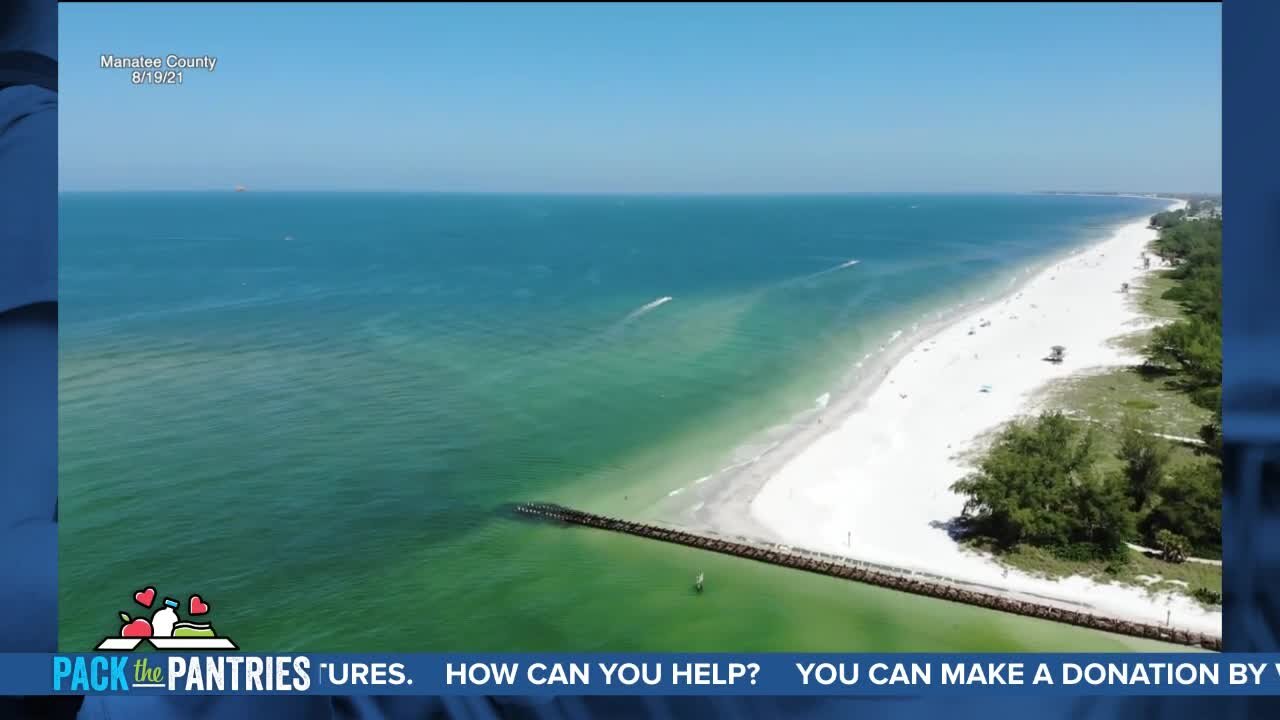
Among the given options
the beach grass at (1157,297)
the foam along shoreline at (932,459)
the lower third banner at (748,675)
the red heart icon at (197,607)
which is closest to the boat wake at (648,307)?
the foam along shoreline at (932,459)

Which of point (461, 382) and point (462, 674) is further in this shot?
point (461, 382)

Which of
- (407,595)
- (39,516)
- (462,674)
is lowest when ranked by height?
(407,595)

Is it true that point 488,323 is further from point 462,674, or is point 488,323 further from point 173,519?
point 462,674

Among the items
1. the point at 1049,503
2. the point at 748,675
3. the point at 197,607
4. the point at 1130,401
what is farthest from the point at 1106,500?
the point at 197,607

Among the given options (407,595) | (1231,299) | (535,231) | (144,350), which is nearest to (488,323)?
(144,350)

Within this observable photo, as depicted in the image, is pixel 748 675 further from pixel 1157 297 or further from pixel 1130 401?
pixel 1157 297

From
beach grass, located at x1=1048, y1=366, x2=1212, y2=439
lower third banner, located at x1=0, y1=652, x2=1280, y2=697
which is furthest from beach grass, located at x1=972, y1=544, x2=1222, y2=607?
beach grass, located at x1=1048, y1=366, x2=1212, y2=439

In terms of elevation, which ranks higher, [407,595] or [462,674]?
[462,674]

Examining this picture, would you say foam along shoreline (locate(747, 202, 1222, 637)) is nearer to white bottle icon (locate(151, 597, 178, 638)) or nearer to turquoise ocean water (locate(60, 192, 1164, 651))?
turquoise ocean water (locate(60, 192, 1164, 651))

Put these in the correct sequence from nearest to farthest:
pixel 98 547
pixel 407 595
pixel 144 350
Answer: pixel 407 595, pixel 98 547, pixel 144 350
